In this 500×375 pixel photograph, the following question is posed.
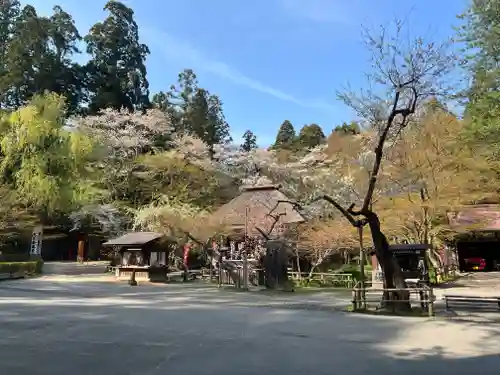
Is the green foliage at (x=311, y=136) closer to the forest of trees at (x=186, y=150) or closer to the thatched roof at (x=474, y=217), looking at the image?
the forest of trees at (x=186, y=150)

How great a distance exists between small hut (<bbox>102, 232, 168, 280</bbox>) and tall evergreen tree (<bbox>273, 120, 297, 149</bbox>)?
2547cm

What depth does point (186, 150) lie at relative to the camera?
35.2 metres

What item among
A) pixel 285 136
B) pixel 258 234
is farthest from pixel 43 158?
pixel 285 136

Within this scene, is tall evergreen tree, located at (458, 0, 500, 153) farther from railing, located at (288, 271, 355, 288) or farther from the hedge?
the hedge

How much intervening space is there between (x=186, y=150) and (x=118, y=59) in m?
17.7

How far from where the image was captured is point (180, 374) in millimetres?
5500

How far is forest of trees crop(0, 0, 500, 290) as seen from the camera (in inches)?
554

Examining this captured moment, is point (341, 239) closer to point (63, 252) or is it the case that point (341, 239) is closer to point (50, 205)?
point (50, 205)

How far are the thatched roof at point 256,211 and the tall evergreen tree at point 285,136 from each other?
1789cm

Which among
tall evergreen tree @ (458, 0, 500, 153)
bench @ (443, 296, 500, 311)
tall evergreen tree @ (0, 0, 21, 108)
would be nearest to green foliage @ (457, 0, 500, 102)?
tall evergreen tree @ (458, 0, 500, 153)

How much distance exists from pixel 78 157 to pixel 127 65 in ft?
66.4

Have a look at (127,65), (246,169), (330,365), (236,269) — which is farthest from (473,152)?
(127,65)

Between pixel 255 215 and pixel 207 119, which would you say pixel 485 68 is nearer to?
pixel 255 215

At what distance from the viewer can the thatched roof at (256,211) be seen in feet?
89.2
